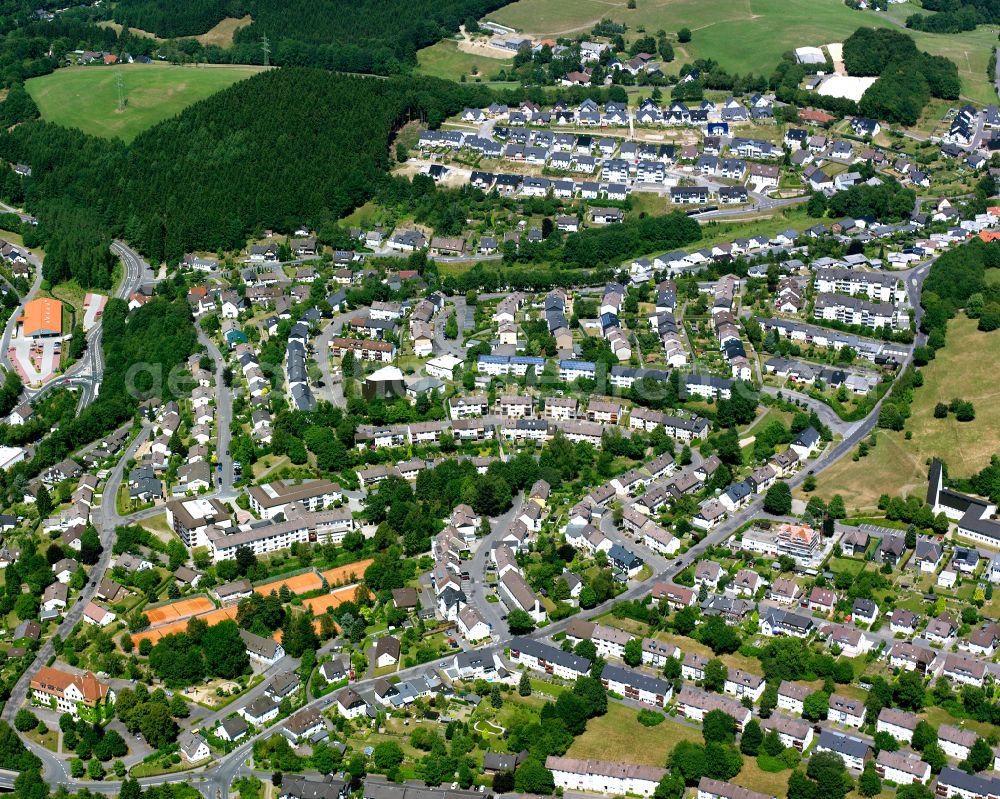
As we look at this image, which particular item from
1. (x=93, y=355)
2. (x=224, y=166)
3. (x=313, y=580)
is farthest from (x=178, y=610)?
(x=224, y=166)

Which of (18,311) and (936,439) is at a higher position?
(936,439)

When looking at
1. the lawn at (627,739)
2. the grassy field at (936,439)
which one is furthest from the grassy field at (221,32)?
the lawn at (627,739)

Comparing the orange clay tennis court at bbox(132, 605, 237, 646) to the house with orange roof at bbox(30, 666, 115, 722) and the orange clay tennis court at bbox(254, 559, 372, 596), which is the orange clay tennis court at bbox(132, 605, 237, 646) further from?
the house with orange roof at bbox(30, 666, 115, 722)

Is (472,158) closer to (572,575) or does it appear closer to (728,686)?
(572,575)

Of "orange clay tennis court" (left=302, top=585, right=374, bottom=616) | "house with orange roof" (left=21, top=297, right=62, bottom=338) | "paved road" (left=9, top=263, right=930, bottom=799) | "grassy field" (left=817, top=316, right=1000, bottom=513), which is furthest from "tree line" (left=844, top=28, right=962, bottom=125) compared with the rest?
"orange clay tennis court" (left=302, top=585, right=374, bottom=616)

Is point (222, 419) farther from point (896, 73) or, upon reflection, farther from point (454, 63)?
point (896, 73)

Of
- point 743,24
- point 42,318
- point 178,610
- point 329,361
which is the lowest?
point 178,610
